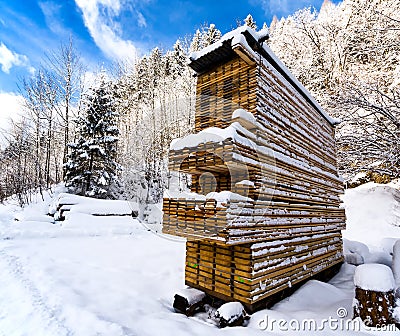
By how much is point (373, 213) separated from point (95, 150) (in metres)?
15.9

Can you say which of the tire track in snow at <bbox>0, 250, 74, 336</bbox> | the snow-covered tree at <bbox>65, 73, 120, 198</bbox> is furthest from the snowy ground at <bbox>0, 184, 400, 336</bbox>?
the snow-covered tree at <bbox>65, 73, 120, 198</bbox>

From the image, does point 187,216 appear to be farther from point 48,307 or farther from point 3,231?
point 3,231

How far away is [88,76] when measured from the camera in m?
17.8

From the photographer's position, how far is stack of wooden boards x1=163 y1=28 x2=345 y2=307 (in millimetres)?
3592

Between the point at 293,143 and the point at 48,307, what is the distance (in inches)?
227

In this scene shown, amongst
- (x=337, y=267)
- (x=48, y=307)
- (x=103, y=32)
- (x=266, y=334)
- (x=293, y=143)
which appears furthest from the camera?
(x=103, y=32)

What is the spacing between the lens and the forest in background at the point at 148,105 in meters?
10.3

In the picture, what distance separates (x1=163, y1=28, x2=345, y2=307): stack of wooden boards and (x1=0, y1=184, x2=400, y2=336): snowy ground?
0.57 meters

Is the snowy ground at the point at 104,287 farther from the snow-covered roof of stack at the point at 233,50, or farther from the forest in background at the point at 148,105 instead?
the forest in background at the point at 148,105

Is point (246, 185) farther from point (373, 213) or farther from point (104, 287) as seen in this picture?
point (373, 213)

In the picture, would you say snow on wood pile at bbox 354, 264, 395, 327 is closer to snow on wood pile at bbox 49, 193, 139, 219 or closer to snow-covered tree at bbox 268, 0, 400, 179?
snow-covered tree at bbox 268, 0, 400, 179

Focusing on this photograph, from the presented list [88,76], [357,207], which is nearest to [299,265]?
[357,207]

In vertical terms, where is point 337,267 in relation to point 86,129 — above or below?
below

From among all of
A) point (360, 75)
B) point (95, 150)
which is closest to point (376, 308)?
point (360, 75)
